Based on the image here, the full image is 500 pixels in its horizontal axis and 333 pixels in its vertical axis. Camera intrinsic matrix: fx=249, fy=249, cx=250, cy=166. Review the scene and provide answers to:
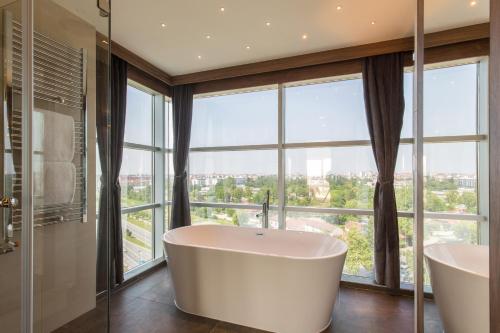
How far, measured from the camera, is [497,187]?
75 centimetres

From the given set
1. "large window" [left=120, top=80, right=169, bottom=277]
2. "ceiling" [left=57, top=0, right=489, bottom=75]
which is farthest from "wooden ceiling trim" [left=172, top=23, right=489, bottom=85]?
"large window" [left=120, top=80, right=169, bottom=277]

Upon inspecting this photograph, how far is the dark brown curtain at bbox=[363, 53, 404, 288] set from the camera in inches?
114

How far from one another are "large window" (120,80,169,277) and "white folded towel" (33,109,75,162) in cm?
122

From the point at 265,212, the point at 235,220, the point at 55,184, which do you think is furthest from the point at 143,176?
the point at 265,212

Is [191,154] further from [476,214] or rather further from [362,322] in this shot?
[476,214]

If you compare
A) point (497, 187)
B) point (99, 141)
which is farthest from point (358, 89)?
point (99, 141)

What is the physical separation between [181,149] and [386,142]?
9.55 ft

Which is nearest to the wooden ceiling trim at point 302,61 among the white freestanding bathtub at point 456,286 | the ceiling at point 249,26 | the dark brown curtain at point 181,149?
the ceiling at point 249,26

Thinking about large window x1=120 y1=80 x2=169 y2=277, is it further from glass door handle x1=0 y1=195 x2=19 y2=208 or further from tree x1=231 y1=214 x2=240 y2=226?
glass door handle x1=0 y1=195 x2=19 y2=208

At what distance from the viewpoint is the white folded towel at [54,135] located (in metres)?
1.87

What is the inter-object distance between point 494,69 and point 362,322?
8.08 feet

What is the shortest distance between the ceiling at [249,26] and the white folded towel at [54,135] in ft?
3.08

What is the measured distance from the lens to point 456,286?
1.52 metres

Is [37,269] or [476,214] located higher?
[476,214]
